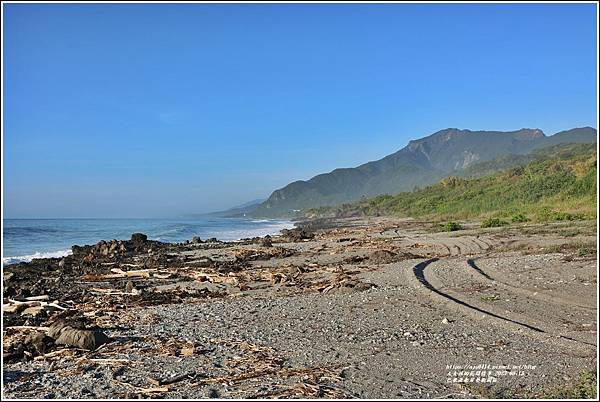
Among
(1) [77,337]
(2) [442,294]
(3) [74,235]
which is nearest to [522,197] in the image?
(2) [442,294]

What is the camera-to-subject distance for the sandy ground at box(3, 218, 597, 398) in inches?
224

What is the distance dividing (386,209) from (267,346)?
5278cm

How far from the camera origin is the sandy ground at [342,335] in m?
5.68

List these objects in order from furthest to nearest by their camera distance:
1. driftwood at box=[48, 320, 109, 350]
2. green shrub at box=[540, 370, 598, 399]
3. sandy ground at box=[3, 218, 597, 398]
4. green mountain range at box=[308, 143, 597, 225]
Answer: green mountain range at box=[308, 143, 597, 225], driftwood at box=[48, 320, 109, 350], sandy ground at box=[3, 218, 597, 398], green shrub at box=[540, 370, 598, 399]

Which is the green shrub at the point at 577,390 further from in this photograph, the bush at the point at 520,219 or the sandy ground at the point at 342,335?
the bush at the point at 520,219

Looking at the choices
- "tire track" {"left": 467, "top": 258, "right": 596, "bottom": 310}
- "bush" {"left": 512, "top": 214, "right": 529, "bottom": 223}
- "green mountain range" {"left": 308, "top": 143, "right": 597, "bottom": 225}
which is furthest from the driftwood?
"bush" {"left": 512, "top": 214, "right": 529, "bottom": 223}

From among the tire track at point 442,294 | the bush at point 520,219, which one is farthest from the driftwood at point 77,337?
the bush at point 520,219

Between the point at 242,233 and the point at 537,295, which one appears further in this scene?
the point at 242,233

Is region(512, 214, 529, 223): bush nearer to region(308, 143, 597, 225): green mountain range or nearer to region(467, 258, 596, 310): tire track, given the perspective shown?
region(308, 143, 597, 225): green mountain range

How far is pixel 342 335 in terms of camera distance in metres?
7.80

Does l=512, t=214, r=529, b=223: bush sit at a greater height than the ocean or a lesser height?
greater

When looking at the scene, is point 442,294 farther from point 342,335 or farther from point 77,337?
point 77,337

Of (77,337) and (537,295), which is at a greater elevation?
(77,337)

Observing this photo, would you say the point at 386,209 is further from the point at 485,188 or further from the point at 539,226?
the point at 539,226
